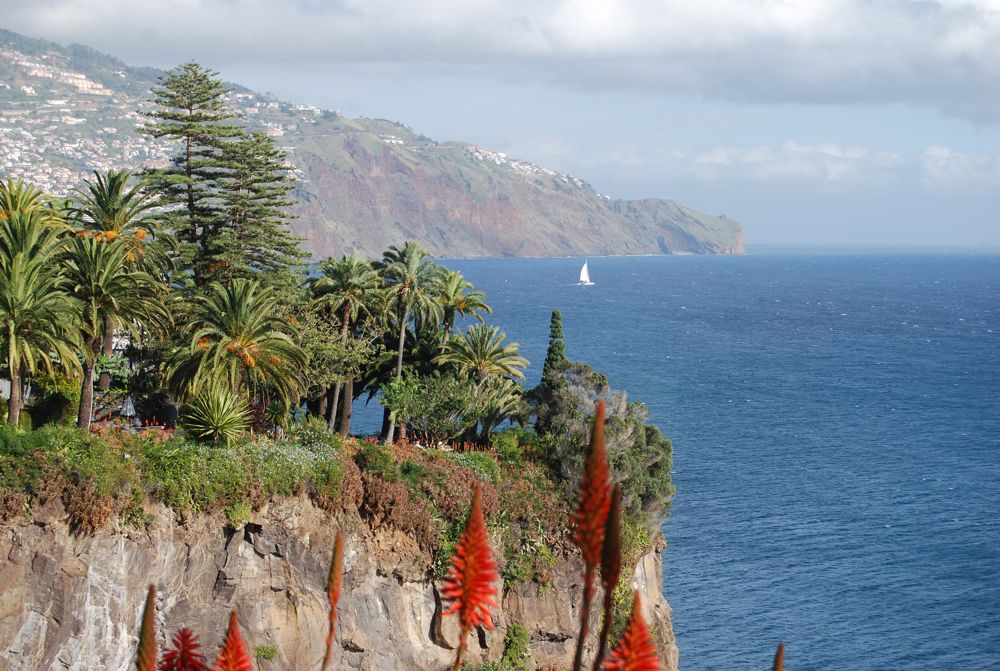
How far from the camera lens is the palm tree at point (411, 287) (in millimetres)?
46594

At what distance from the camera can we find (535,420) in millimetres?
44188

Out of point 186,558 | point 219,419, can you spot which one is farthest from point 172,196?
point 186,558

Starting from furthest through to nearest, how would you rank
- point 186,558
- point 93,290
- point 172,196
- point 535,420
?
point 172,196 < point 535,420 < point 93,290 < point 186,558

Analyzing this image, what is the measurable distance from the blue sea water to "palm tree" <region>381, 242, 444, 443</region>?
59.1ft

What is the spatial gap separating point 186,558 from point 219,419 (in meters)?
4.38

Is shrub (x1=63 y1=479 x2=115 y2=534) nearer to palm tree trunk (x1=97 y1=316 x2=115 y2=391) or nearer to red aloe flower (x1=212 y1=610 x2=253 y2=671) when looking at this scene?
palm tree trunk (x1=97 y1=316 x2=115 y2=391)

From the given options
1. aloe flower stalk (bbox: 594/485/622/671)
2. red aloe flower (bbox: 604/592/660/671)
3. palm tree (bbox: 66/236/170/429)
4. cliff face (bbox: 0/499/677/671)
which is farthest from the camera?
palm tree (bbox: 66/236/170/429)

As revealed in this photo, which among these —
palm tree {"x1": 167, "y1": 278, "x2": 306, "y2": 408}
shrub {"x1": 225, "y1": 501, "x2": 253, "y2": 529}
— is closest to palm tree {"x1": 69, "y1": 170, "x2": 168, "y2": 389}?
palm tree {"x1": 167, "y1": 278, "x2": 306, "y2": 408}

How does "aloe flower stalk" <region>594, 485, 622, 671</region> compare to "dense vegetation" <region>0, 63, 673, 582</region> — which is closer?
"aloe flower stalk" <region>594, 485, 622, 671</region>

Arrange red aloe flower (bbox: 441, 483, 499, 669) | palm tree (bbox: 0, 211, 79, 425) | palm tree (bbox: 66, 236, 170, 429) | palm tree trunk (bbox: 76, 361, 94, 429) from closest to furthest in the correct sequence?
red aloe flower (bbox: 441, 483, 499, 669), palm tree (bbox: 0, 211, 79, 425), palm tree trunk (bbox: 76, 361, 94, 429), palm tree (bbox: 66, 236, 170, 429)

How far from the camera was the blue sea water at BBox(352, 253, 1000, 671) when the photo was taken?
4709 cm

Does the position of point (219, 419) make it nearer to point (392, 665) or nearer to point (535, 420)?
point (392, 665)

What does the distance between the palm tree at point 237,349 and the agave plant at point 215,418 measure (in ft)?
4.64

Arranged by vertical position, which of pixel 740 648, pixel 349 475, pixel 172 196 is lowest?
pixel 740 648
